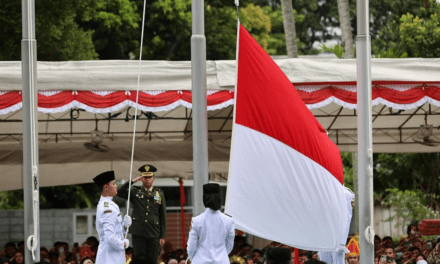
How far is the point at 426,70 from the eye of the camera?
13188 mm

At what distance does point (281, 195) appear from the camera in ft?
27.9

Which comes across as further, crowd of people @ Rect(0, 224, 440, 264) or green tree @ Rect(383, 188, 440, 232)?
green tree @ Rect(383, 188, 440, 232)

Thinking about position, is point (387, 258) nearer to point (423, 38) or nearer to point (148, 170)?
point (148, 170)

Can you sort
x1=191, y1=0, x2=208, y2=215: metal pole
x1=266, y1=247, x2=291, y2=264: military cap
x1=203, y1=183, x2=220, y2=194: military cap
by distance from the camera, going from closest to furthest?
x1=266, y1=247, x2=291, y2=264: military cap → x1=203, y1=183, x2=220, y2=194: military cap → x1=191, y1=0, x2=208, y2=215: metal pole

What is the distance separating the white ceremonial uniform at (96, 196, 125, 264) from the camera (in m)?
9.16

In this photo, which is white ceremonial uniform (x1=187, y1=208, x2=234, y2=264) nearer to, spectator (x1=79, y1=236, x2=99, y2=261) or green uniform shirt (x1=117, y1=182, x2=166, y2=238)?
green uniform shirt (x1=117, y1=182, x2=166, y2=238)

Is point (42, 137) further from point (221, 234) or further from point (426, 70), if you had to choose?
point (221, 234)

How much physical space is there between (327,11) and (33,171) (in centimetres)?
3719

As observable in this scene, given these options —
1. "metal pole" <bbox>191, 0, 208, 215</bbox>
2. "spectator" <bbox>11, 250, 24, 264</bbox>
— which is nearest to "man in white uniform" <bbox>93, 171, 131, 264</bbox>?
"metal pole" <bbox>191, 0, 208, 215</bbox>

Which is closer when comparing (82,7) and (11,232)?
(82,7)

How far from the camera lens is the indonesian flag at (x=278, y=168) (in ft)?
27.3

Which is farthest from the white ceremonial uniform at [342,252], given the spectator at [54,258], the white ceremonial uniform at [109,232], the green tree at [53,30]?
the green tree at [53,30]

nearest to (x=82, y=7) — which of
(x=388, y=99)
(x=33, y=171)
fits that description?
(x=388, y=99)

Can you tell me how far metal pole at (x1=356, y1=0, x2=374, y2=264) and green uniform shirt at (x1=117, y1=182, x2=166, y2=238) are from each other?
3098 mm
